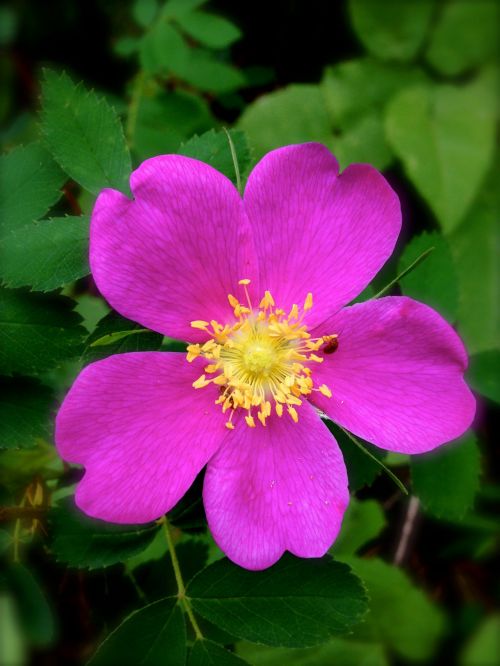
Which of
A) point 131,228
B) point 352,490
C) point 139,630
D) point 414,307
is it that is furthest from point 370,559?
point 131,228

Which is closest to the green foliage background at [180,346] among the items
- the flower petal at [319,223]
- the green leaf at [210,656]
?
the green leaf at [210,656]

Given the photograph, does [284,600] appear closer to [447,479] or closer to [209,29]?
[447,479]

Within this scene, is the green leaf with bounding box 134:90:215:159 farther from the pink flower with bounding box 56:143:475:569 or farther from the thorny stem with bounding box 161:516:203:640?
the thorny stem with bounding box 161:516:203:640

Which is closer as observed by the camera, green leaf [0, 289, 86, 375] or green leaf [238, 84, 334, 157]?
green leaf [0, 289, 86, 375]

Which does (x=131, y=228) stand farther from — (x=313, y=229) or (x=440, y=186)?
(x=440, y=186)

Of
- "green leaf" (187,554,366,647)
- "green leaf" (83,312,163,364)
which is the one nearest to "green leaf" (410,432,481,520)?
"green leaf" (187,554,366,647)
